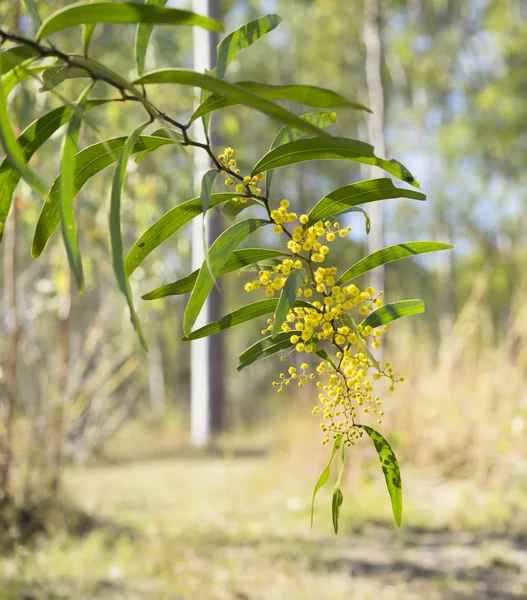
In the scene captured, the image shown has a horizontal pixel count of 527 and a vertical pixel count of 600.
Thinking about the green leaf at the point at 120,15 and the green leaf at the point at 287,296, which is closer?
the green leaf at the point at 120,15

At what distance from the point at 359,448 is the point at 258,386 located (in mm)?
10884

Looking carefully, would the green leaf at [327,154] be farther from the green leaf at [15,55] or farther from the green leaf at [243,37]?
the green leaf at [15,55]

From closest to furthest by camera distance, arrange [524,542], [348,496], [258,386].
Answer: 1. [524,542]
2. [348,496]
3. [258,386]

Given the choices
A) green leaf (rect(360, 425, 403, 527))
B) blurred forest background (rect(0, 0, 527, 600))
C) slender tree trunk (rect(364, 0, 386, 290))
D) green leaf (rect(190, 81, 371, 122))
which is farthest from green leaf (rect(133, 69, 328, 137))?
slender tree trunk (rect(364, 0, 386, 290))

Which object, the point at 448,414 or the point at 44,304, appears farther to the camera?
the point at 448,414

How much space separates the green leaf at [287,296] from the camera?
59 centimetres

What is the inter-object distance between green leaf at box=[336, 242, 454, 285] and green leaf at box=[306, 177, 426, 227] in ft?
0.19

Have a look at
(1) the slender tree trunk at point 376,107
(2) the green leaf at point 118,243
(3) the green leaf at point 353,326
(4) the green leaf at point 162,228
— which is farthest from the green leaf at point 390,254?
(1) the slender tree trunk at point 376,107

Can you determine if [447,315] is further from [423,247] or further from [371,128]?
[423,247]

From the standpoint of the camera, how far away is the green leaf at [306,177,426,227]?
681mm

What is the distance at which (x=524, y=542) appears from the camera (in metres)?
2.67

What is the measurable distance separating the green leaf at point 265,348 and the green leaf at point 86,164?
24 cm

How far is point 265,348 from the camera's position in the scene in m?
0.72

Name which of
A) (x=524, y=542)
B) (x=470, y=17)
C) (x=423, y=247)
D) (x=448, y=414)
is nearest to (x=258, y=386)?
(x=470, y=17)
